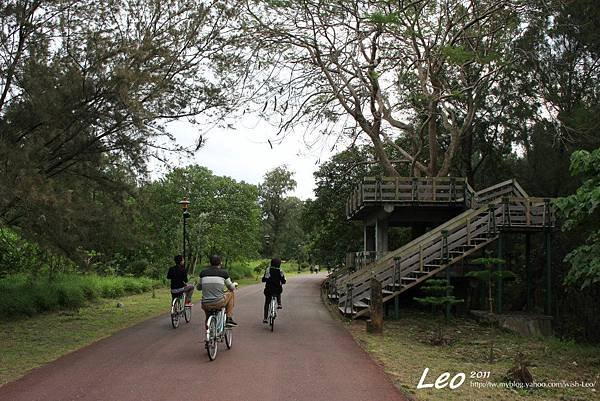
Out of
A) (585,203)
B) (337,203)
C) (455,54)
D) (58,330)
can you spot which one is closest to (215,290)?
(58,330)

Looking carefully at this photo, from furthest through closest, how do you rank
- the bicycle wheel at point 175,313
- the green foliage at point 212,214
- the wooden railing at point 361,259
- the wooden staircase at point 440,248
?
the green foliage at point 212,214 < the wooden railing at point 361,259 < the wooden staircase at point 440,248 < the bicycle wheel at point 175,313

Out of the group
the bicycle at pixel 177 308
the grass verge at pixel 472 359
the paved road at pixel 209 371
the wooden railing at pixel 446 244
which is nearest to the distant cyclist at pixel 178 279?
the bicycle at pixel 177 308

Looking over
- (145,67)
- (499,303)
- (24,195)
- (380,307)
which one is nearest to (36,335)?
(24,195)

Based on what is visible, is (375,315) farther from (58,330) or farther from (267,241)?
(267,241)

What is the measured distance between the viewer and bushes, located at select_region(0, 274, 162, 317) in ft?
54.9

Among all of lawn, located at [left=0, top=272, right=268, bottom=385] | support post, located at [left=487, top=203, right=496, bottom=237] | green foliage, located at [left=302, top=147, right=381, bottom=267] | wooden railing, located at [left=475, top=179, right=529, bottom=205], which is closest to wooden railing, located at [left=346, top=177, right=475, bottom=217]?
wooden railing, located at [left=475, top=179, right=529, bottom=205]

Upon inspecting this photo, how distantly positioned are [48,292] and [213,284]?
11.1 meters

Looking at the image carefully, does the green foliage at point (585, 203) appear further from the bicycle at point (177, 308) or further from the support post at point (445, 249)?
the bicycle at point (177, 308)

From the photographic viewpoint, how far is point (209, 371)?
834 cm

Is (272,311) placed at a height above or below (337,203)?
below

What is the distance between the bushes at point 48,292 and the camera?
1672 cm

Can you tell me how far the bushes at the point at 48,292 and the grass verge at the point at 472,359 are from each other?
10023 mm

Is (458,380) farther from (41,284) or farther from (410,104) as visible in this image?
(410,104)

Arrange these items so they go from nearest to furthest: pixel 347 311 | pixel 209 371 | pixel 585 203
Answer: pixel 209 371 → pixel 585 203 → pixel 347 311
